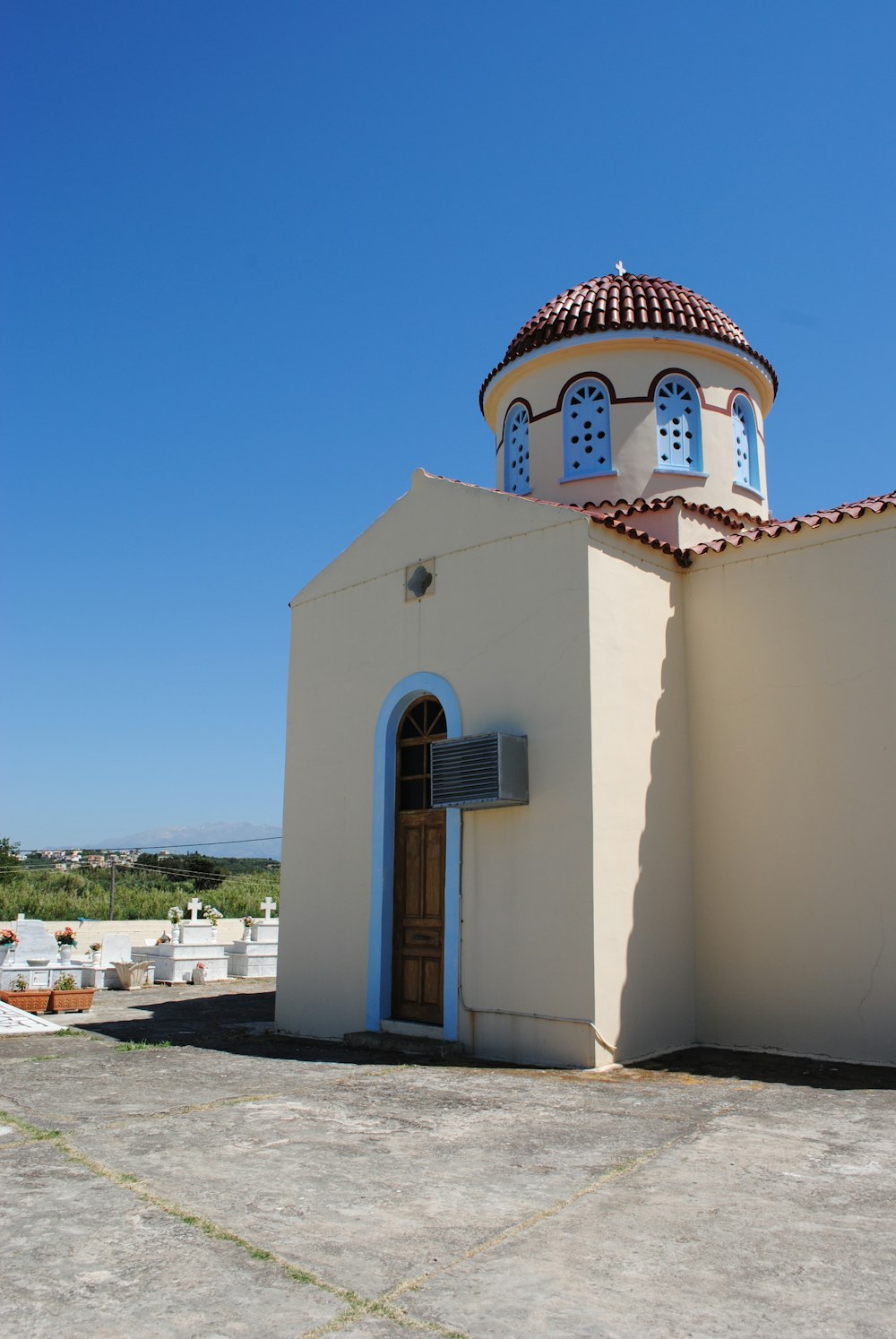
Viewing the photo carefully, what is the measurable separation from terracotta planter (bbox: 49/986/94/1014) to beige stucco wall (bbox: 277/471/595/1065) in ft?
9.21

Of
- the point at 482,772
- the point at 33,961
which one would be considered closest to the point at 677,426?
the point at 482,772

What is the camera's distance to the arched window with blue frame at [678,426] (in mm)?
11594

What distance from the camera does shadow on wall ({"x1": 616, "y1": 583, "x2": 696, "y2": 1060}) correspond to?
27.8ft

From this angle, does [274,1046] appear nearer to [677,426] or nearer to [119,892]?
[677,426]

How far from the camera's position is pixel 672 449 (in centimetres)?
1165

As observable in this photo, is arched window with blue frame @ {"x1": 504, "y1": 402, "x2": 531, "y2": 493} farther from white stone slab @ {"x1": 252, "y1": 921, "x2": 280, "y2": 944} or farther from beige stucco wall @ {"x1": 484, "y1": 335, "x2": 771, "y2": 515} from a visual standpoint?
white stone slab @ {"x1": 252, "y1": 921, "x2": 280, "y2": 944}

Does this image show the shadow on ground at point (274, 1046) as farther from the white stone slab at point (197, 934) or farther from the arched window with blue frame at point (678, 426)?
the arched window with blue frame at point (678, 426)

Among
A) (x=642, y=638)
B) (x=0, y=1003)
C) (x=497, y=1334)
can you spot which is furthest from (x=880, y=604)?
(x=0, y=1003)

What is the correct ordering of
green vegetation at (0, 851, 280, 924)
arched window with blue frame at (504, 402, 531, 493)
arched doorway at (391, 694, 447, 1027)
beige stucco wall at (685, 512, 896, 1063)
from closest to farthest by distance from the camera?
beige stucco wall at (685, 512, 896, 1063)
arched doorway at (391, 694, 447, 1027)
arched window with blue frame at (504, 402, 531, 493)
green vegetation at (0, 851, 280, 924)

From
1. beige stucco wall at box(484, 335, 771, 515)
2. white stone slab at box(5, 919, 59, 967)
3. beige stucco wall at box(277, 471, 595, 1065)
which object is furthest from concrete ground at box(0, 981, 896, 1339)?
white stone slab at box(5, 919, 59, 967)

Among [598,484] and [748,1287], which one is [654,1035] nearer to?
[748,1287]

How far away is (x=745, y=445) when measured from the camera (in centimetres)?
1227

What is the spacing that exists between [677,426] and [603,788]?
17.0ft

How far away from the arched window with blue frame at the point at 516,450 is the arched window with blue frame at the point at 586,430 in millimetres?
582
